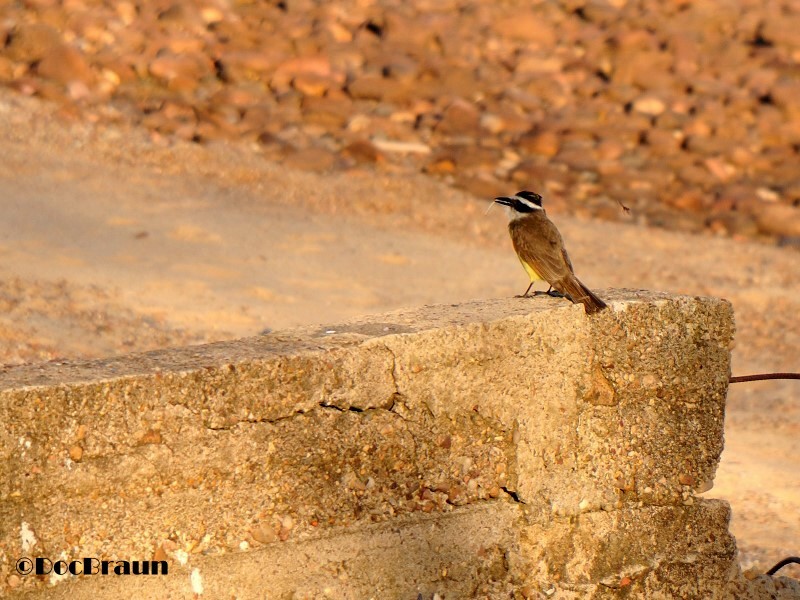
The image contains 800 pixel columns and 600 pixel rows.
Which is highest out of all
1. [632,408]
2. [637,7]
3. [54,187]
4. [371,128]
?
[637,7]

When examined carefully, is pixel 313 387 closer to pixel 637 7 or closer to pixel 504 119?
pixel 504 119

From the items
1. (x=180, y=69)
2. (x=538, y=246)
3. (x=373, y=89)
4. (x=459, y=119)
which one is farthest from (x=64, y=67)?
(x=538, y=246)

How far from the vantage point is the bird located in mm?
3956

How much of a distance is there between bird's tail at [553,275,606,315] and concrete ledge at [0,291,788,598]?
33mm

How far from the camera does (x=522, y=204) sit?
4492mm

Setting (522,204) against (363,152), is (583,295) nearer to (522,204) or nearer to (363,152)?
Answer: (522,204)

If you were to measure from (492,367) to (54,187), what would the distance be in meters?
6.35

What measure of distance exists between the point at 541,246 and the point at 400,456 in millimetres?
1166

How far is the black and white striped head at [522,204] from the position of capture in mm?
4480

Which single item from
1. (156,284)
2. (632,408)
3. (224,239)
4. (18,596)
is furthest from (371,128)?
(18,596)

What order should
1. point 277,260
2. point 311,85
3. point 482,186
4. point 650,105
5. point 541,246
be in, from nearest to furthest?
1. point 541,246
2. point 277,260
3. point 482,186
4. point 311,85
5. point 650,105

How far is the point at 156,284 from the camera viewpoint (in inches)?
301

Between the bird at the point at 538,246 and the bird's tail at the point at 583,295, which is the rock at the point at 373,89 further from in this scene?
the bird's tail at the point at 583,295

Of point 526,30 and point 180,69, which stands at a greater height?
point 526,30
